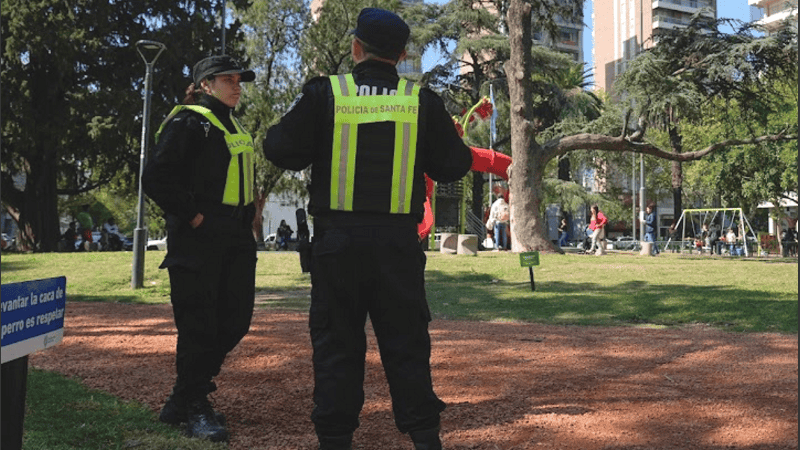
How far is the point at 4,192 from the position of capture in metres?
25.6

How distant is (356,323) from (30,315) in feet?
3.80

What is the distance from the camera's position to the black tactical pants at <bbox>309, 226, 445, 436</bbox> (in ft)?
9.75

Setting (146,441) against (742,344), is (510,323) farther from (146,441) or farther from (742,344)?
(146,441)

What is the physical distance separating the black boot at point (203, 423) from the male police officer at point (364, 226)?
81 cm

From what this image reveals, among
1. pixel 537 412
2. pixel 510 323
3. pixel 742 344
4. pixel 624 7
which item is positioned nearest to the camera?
pixel 537 412

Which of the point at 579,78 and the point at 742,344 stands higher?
the point at 579,78

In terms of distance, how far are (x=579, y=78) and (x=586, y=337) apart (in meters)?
45.8

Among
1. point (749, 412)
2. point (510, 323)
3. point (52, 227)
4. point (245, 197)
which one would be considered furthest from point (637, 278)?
point (52, 227)

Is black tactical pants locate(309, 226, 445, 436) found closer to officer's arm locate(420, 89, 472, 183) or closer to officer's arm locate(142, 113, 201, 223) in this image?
officer's arm locate(420, 89, 472, 183)

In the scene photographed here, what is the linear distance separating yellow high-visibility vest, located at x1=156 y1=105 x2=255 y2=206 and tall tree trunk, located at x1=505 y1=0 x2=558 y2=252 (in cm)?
1704

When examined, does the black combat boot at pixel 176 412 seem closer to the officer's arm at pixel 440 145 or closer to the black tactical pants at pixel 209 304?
the black tactical pants at pixel 209 304

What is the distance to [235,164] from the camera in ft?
12.8

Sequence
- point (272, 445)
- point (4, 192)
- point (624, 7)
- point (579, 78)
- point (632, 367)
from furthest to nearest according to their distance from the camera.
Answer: point (624, 7), point (579, 78), point (4, 192), point (632, 367), point (272, 445)

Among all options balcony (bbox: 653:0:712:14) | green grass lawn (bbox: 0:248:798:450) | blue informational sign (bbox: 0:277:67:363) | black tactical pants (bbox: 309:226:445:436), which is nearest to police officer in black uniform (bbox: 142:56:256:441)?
green grass lawn (bbox: 0:248:798:450)
